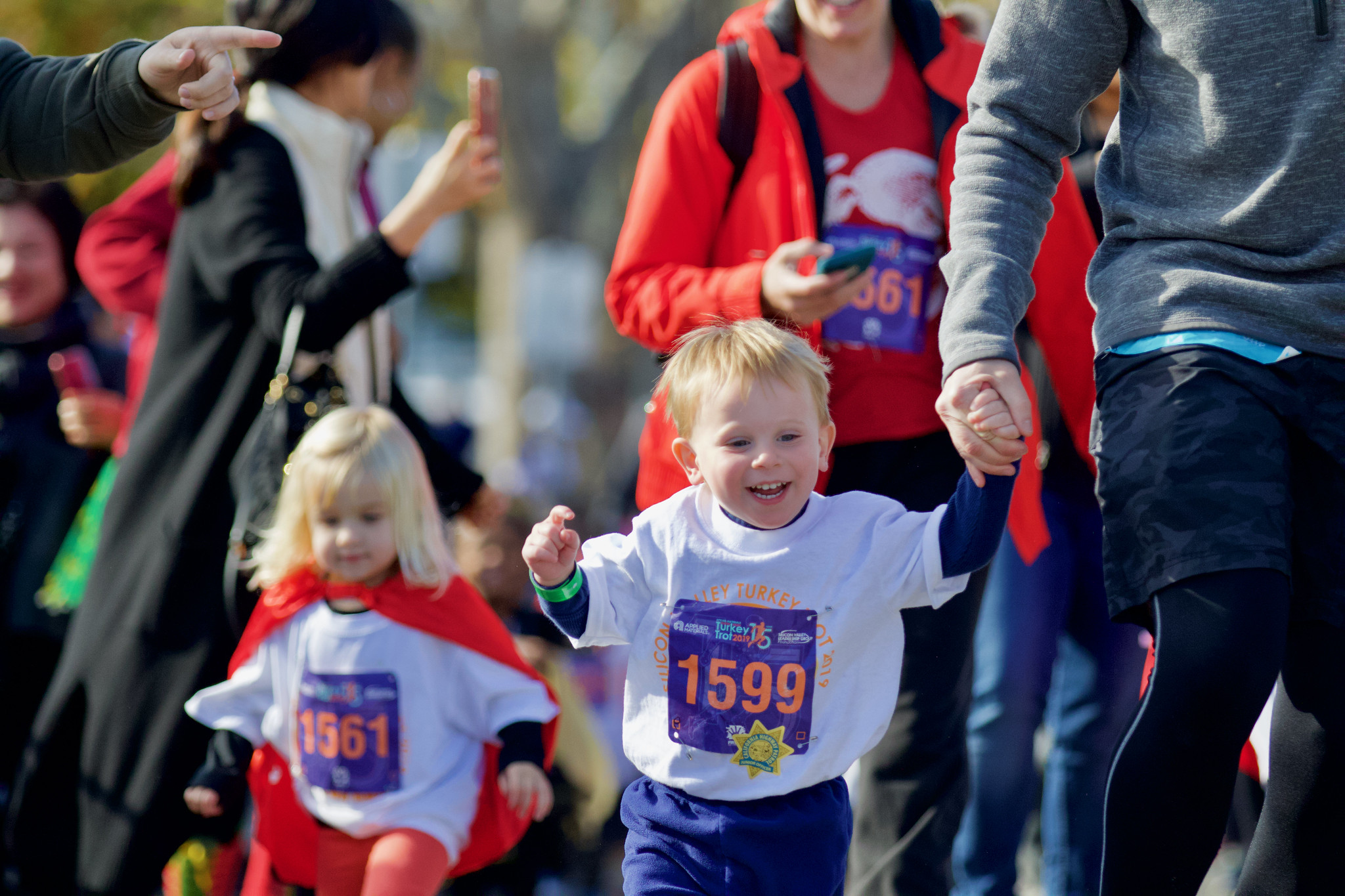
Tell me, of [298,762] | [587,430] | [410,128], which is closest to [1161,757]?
[298,762]

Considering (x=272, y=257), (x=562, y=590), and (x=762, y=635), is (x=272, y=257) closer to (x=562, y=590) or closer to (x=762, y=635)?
(x=562, y=590)

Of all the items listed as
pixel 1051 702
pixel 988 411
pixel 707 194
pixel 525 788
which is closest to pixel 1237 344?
pixel 988 411

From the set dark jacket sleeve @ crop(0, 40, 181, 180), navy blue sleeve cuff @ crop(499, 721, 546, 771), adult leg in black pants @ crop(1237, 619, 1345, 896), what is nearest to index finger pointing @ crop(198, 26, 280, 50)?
dark jacket sleeve @ crop(0, 40, 181, 180)

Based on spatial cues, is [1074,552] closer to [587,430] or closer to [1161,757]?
[1161,757]

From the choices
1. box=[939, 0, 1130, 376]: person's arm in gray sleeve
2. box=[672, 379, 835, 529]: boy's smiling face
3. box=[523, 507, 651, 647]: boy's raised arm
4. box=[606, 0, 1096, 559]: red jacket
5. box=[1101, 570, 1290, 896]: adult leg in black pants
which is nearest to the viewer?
box=[1101, 570, 1290, 896]: adult leg in black pants

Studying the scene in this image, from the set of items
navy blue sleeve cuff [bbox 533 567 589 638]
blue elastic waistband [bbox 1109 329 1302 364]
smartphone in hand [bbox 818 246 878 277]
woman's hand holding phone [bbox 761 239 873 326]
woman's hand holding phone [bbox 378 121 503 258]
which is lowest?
navy blue sleeve cuff [bbox 533 567 589 638]

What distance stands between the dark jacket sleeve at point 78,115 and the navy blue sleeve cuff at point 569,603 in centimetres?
98

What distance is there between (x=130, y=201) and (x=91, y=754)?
4.77 feet

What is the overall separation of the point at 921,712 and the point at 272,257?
167 centimetres

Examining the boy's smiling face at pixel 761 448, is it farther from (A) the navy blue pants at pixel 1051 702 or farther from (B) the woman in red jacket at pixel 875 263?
(A) the navy blue pants at pixel 1051 702

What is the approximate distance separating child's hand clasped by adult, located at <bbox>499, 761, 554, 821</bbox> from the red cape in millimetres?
72

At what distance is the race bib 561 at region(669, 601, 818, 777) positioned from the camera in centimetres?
241

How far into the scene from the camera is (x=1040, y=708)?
3525 millimetres

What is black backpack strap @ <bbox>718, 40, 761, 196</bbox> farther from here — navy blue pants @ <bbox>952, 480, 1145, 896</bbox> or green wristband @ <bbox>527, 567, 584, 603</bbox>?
navy blue pants @ <bbox>952, 480, 1145, 896</bbox>
